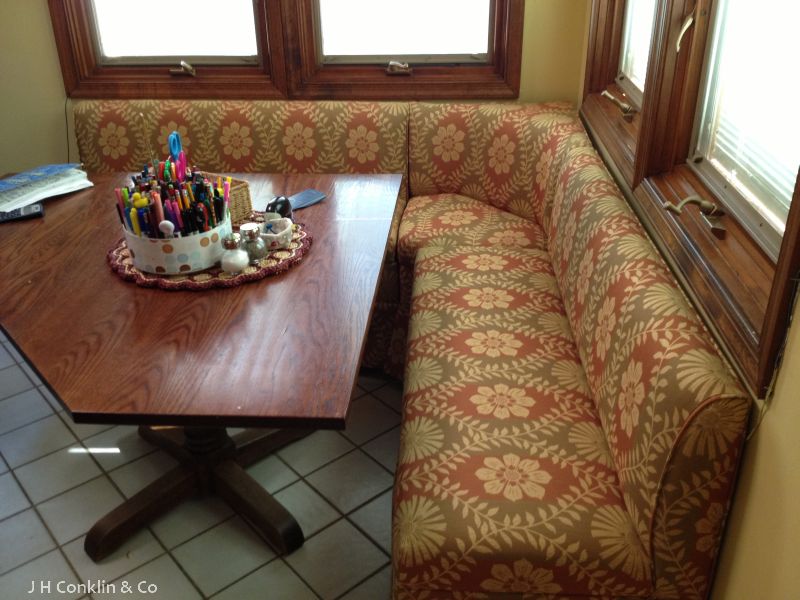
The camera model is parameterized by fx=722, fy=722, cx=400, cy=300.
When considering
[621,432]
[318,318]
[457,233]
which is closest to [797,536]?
[621,432]

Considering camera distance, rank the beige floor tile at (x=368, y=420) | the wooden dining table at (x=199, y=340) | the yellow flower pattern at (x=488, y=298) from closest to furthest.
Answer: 1. the wooden dining table at (x=199, y=340)
2. the yellow flower pattern at (x=488, y=298)
3. the beige floor tile at (x=368, y=420)

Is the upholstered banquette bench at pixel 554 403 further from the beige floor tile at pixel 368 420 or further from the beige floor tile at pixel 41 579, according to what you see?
the beige floor tile at pixel 41 579

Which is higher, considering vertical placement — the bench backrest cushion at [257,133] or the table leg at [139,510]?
the bench backrest cushion at [257,133]

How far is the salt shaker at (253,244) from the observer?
1.63 metres

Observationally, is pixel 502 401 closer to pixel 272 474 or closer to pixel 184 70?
pixel 272 474

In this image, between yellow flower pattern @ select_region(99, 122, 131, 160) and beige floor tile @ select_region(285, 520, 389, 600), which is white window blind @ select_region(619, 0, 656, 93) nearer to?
beige floor tile @ select_region(285, 520, 389, 600)

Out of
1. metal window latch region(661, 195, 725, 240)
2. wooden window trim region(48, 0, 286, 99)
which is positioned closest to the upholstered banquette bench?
metal window latch region(661, 195, 725, 240)

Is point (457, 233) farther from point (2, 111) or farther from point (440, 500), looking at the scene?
point (2, 111)

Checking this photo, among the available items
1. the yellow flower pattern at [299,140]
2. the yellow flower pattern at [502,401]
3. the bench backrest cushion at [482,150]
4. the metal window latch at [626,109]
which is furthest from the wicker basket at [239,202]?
the metal window latch at [626,109]

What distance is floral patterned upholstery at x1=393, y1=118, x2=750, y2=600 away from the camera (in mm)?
1170

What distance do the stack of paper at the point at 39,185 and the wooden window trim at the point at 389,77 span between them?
105 centimetres

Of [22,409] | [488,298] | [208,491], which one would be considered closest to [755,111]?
[488,298]

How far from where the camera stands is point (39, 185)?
6.90 feet

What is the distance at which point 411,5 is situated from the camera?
2.86 metres
